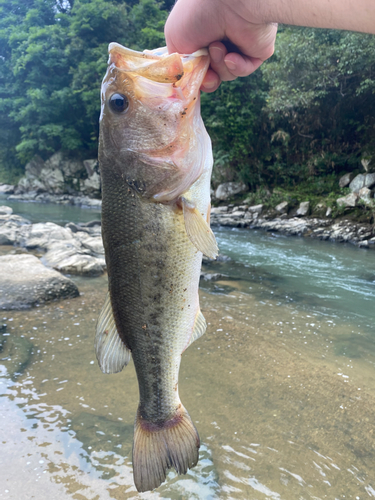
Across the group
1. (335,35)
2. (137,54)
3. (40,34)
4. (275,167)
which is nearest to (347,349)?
(137,54)

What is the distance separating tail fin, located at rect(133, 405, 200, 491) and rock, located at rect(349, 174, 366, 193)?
1730 cm

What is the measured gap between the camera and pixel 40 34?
31875 millimetres

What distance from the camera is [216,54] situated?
1.56 meters

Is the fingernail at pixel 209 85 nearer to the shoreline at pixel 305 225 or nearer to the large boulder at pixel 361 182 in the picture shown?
the shoreline at pixel 305 225

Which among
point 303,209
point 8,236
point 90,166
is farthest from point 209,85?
point 90,166

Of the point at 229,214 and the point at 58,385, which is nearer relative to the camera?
the point at 58,385

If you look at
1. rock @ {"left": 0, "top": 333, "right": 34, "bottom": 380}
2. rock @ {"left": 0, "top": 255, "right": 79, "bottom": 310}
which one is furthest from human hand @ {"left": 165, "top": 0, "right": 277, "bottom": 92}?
rock @ {"left": 0, "top": 255, "right": 79, "bottom": 310}

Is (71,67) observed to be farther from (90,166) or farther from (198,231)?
(198,231)

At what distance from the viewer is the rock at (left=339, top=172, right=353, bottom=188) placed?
18.0 metres

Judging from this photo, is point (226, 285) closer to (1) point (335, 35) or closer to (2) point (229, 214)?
(2) point (229, 214)

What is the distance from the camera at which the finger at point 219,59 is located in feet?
5.08

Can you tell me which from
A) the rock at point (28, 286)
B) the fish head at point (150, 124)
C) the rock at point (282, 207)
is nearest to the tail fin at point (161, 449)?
the fish head at point (150, 124)

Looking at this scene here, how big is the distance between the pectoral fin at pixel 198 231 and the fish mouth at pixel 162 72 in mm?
469

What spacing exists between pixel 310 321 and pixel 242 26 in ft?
16.1
